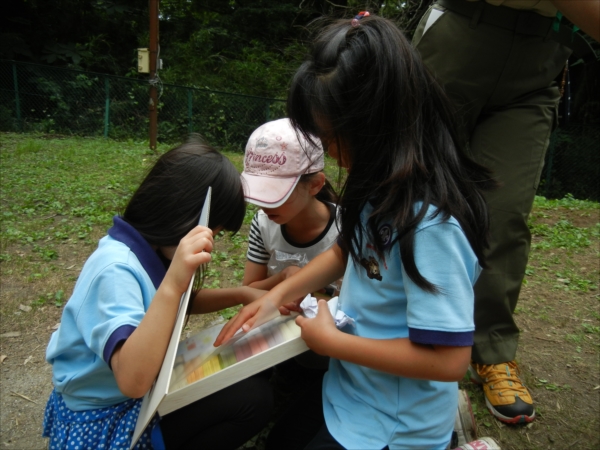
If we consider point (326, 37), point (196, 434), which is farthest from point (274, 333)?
point (326, 37)

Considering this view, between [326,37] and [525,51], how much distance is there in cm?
83

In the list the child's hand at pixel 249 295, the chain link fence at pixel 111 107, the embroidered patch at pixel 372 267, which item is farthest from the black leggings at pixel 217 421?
the chain link fence at pixel 111 107

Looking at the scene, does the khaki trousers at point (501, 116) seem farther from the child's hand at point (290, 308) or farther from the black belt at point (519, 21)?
the child's hand at point (290, 308)

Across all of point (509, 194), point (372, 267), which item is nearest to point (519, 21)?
point (509, 194)

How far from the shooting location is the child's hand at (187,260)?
114 centimetres

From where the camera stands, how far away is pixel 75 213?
395cm

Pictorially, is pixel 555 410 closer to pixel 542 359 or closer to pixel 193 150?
pixel 542 359

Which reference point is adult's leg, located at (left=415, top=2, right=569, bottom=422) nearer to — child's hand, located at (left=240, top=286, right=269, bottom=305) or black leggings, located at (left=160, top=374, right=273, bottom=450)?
child's hand, located at (left=240, top=286, right=269, bottom=305)

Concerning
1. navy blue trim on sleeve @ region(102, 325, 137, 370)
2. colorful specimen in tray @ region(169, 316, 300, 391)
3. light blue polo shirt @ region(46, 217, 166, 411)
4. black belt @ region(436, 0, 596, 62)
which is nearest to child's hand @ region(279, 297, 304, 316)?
colorful specimen in tray @ region(169, 316, 300, 391)

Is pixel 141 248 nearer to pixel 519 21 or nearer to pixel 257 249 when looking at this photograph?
pixel 257 249

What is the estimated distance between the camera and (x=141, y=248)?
4.28ft

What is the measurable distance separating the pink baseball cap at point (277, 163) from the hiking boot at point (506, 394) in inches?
36.0

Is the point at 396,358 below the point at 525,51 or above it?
below

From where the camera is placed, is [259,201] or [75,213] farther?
[75,213]
